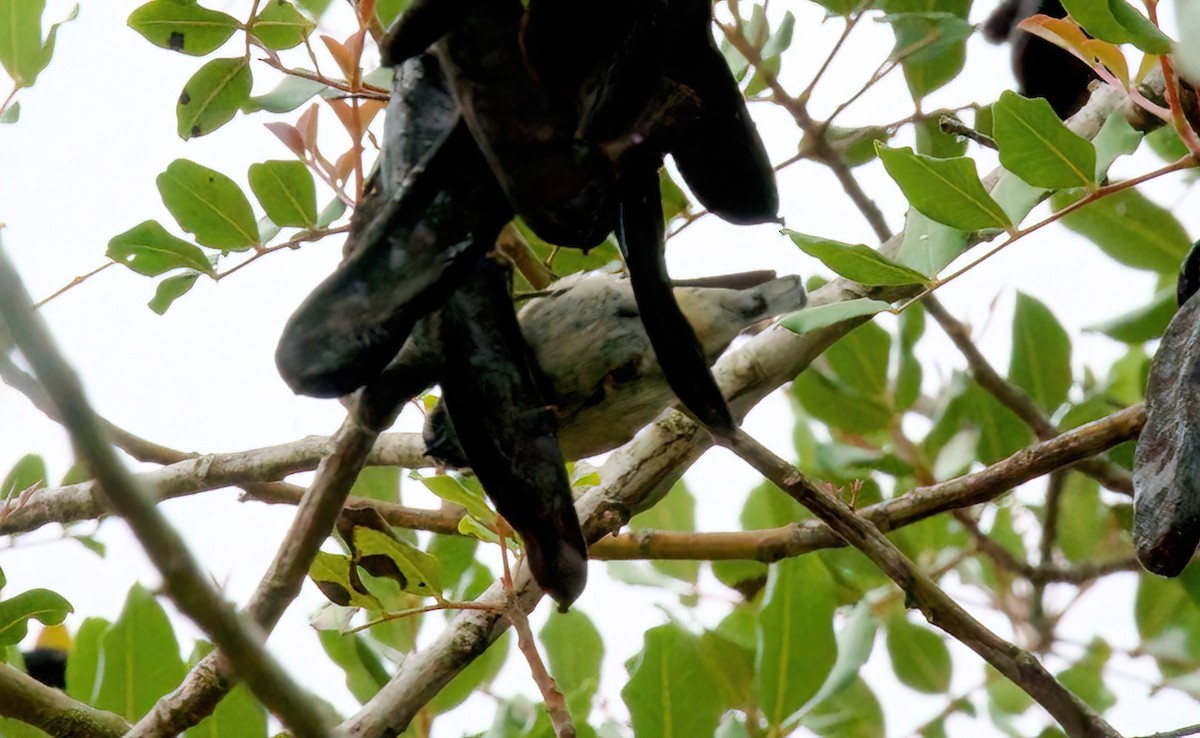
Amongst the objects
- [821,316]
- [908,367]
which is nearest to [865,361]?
[908,367]

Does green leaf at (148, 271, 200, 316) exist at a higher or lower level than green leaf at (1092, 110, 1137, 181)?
higher

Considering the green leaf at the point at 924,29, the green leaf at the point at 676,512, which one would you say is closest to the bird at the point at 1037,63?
the green leaf at the point at 924,29

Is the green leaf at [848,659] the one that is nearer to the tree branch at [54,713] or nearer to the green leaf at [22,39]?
the tree branch at [54,713]

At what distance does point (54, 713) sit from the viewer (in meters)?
0.67

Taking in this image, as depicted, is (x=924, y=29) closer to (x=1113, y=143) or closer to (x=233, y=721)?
(x=1113, y=143)

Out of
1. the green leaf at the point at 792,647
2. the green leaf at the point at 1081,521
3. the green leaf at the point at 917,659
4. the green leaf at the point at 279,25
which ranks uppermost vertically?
the green leaf at the point at 279,25

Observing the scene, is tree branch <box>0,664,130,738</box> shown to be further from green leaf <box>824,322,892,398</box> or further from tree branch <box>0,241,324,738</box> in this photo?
green leaf <box>824,322,892,398</box>

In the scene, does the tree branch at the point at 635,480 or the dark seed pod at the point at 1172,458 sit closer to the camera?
the dark seed pod at the point at 1172,458

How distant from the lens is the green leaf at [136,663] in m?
0.73

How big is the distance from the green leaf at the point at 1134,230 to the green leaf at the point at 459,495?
492 mm

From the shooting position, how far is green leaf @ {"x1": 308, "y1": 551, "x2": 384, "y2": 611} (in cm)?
63


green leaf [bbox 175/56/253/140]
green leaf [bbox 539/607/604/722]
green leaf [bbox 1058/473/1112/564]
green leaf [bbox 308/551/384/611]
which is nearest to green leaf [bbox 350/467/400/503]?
green leaf [bbox 539/607/604/722]

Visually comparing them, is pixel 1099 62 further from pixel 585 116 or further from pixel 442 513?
pixel 442 513

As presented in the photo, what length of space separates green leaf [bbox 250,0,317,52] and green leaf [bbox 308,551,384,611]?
267mm
